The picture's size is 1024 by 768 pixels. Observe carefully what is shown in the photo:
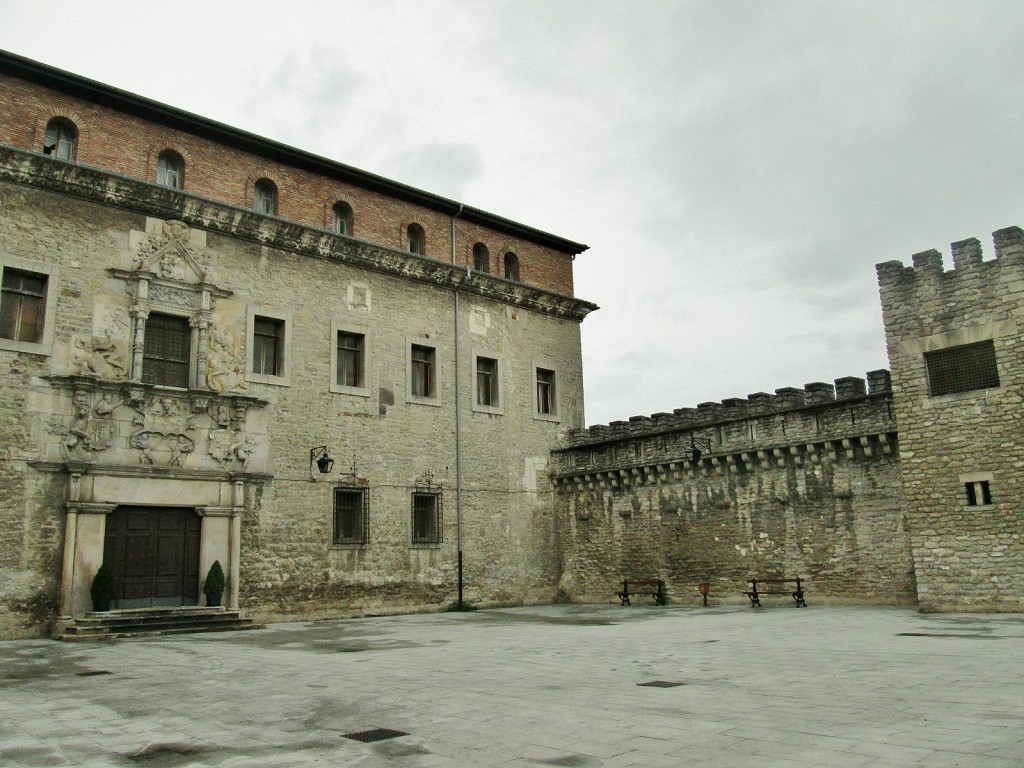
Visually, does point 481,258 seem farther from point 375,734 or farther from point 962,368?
point 375,734

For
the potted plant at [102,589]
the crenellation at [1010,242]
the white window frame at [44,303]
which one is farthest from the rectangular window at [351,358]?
the crenellation at [1010,242]

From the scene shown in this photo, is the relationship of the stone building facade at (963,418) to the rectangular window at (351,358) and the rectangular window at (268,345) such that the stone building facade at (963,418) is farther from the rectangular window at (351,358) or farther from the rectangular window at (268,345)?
the rectangular window at (268,345)

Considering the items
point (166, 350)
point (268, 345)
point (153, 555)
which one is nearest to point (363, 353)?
point (268, 345)

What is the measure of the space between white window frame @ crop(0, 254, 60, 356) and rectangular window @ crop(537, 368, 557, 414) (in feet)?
41.7

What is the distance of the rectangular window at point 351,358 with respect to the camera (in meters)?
19.9

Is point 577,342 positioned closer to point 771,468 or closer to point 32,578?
point 771,468

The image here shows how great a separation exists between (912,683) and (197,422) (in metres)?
14.0

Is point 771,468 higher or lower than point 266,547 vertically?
higher

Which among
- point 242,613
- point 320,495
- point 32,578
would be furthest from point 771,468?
point 32,578

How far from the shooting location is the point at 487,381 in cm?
2283

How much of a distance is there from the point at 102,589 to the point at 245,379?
5.11m

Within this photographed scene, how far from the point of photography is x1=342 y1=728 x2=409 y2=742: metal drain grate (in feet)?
20.0

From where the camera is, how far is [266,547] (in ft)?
57.7

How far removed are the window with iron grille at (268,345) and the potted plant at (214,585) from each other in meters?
4.43
